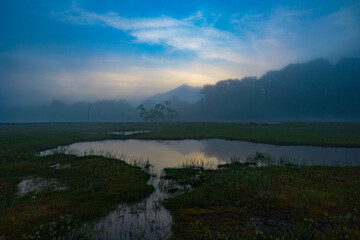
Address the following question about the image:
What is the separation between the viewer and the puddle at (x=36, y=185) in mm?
12391

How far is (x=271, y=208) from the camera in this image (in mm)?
9609

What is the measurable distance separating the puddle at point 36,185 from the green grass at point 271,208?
900 centimetres

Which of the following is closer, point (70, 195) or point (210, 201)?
point (210, 201)

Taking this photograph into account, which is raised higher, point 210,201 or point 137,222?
point 210,201

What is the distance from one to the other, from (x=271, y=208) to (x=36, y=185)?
52.9 ft

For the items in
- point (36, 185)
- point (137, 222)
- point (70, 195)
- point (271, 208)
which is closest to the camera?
point (137, 222)

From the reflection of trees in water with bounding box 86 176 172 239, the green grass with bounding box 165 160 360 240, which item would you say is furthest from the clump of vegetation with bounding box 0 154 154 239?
the green grass with bounding box 165 160 360 240

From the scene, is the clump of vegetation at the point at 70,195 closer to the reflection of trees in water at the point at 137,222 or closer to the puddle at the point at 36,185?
the puddle at the point at 36,185

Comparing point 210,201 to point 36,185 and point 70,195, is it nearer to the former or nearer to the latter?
point 70,195

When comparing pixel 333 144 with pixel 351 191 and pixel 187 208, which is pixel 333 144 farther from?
pixel 187 208

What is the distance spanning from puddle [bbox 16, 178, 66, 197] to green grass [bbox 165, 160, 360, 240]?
9.00 m

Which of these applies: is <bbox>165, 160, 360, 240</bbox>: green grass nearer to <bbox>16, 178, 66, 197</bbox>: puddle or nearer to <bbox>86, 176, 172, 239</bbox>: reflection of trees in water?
<bbox>86, 176, 172, 239</bbox>: reflection of trees in water

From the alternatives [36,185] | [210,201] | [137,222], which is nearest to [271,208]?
[210,201]

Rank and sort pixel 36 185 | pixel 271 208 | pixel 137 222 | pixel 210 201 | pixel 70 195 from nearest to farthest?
pixel 137 222 → pixel 271 208 → pixel 210 201 → pixel 70 195 → pixel 36 185
